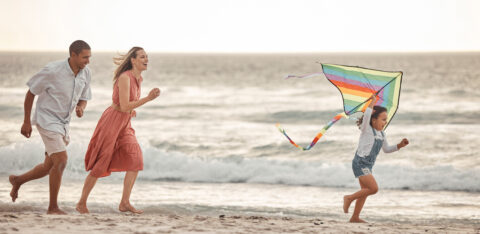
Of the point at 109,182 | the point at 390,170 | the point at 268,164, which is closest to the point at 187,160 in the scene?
the point at 268,164

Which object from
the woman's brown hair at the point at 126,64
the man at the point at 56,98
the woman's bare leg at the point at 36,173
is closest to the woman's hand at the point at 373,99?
the woman's brown hair at the point at 126,64

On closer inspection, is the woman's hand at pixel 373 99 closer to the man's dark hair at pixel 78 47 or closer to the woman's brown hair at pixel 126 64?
the woman's brown hair at pixel 126 64

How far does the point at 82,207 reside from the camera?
6004 millimetres

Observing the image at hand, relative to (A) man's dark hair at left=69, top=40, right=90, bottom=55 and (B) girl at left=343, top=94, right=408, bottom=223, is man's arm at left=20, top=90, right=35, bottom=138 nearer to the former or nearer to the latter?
(A) man's dark hair at left=69, top=40, right=90, bottom=55

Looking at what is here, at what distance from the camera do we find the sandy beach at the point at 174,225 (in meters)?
5.10

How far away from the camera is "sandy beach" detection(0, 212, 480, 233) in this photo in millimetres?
5102

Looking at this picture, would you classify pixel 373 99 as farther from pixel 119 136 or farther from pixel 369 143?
pixel 119 136

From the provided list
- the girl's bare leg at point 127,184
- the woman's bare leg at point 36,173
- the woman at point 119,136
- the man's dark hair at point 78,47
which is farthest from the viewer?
the girl's bare leg at point 127,184

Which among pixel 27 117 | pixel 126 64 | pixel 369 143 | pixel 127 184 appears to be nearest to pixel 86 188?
pixel 127 184

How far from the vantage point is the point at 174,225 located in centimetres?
546

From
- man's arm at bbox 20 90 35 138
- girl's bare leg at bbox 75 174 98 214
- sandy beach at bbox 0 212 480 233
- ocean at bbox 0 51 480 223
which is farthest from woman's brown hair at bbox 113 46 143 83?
ocean at bbox 0 51 480 223

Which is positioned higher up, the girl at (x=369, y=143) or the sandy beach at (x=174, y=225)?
the girl at (x=369, y=143)

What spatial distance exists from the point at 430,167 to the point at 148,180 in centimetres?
585

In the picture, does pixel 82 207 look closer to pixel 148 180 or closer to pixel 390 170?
pixel 148 180
